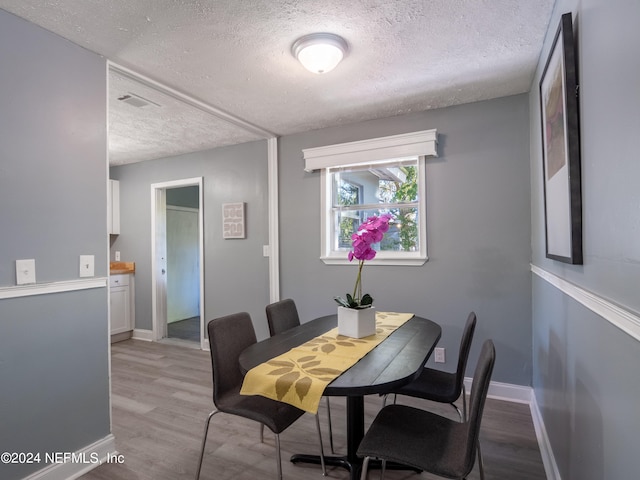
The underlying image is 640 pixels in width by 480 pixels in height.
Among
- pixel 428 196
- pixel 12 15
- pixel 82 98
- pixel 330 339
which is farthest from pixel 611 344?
pixel 12 15

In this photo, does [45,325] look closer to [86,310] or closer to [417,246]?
[86,310]

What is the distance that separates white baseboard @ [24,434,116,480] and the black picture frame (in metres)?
2.58

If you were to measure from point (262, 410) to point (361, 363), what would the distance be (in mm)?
520

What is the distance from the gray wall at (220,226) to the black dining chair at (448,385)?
6.93ft

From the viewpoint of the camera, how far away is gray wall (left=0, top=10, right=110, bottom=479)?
5.51ft

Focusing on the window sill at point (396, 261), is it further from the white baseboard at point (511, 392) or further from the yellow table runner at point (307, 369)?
the yellow table runner at point (307, 369)

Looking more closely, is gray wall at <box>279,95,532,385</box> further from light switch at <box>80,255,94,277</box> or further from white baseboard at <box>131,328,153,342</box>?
white baseboard at <box>131,328,153,342</box>

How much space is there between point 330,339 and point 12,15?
2235mm

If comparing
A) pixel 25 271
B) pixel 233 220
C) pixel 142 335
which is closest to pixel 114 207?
pixel 142 335

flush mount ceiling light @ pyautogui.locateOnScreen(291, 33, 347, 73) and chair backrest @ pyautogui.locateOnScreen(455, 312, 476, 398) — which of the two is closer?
chair backrest @ pyautogui.locateOnScreen(455, 312, 476, 398)

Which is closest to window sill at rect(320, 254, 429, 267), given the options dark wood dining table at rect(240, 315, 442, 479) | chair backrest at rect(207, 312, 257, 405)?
dark wood dining table at rect(240, 315, 442, 479)

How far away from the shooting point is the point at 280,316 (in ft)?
7.52

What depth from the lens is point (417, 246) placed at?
3076 mm

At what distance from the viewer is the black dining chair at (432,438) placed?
1.17 metres
